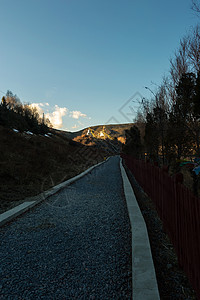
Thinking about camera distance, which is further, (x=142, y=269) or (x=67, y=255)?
(x=67, y=255)

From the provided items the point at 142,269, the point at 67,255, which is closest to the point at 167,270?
the point at 142,269

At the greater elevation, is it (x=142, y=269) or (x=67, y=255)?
(x=142, y=269)

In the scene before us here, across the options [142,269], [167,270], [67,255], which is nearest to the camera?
[142,269]

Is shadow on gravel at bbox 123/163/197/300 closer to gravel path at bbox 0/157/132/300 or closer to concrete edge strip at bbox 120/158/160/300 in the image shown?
concrete edge strip at bbox 120/158/160/300

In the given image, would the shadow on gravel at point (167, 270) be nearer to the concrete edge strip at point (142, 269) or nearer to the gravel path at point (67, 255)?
the concrete edge strip at point (142, 269)

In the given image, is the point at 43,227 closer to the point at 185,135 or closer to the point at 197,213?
the point at 197,213

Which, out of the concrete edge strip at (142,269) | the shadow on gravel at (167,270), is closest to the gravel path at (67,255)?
the concrete edge strip at (142,269)

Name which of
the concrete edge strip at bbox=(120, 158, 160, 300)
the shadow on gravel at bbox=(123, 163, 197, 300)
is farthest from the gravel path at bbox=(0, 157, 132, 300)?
the shadow on gravel at bbox=(123, 163, 197, 300)

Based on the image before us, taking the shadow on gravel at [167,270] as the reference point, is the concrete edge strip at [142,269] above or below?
above

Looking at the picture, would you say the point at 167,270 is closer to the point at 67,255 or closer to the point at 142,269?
the point at 142,269

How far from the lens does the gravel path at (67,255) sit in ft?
6.25

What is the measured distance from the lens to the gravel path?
1904 mm

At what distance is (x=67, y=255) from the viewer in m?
2.57

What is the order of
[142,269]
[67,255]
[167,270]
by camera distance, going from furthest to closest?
1. [67,255]
2. [167,270]
3. [142,269]
